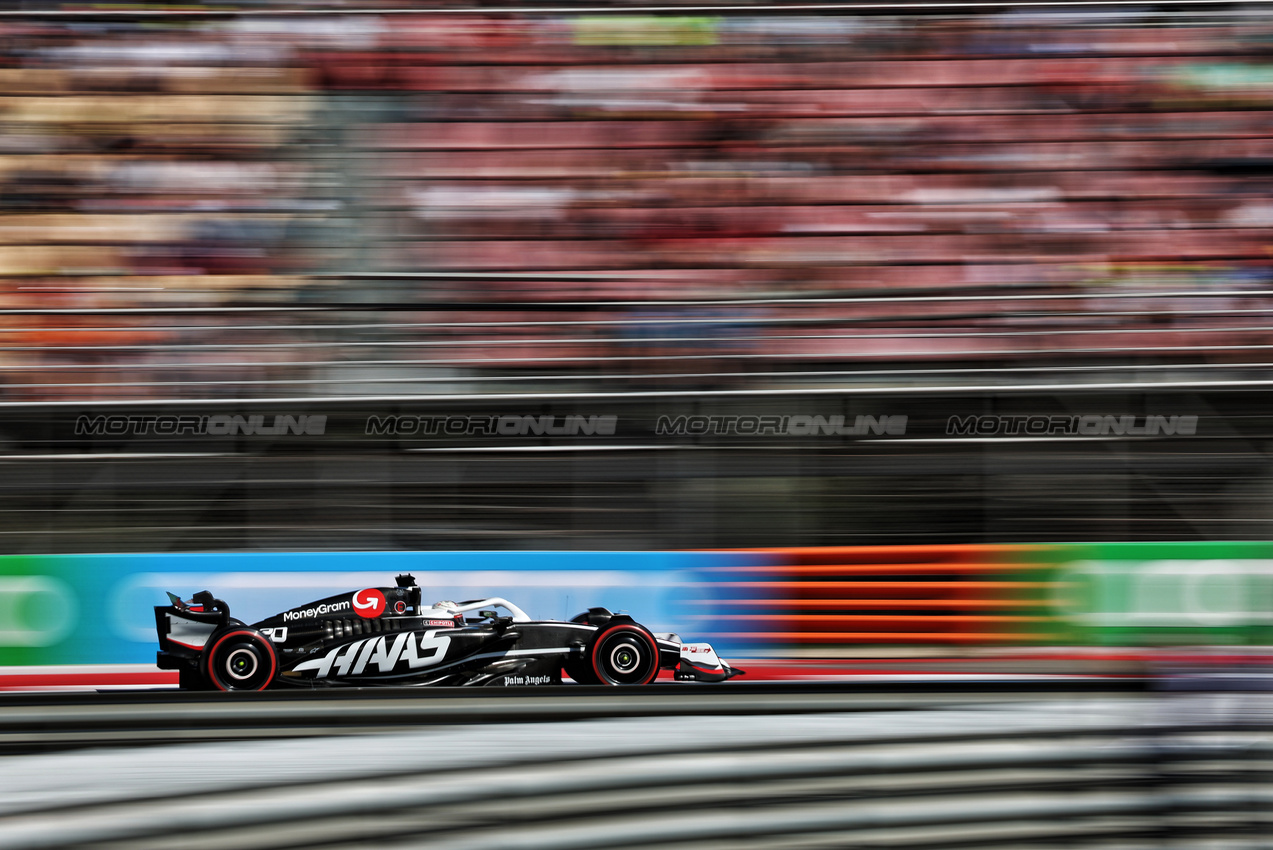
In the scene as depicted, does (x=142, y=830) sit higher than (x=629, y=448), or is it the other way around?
(x=629, y=448)

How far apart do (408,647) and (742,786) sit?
3833 millimetres

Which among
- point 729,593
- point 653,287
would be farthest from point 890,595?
point 653,287

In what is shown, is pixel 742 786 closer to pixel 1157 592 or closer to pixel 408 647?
pixel 408 647

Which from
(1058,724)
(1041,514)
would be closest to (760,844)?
(1058,724)

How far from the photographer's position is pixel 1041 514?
715 centimetres

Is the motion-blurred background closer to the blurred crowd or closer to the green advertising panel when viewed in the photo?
the blurred crowd

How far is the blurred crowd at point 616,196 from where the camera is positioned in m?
7.61

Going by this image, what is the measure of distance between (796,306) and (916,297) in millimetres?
886

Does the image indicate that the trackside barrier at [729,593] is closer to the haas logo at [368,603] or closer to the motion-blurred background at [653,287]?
the motion-blurred background at [653,287]

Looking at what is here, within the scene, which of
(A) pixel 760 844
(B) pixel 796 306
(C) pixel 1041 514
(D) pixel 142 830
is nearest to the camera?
(D) pixel 142 830

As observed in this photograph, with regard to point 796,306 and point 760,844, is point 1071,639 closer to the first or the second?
point 796,306

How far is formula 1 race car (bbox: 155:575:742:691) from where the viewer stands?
6195 millimetres

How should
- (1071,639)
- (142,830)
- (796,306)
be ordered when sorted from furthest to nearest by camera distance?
(796,306), (1071,639), (142,830)

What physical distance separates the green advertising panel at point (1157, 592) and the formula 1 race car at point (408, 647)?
2.20 meters
